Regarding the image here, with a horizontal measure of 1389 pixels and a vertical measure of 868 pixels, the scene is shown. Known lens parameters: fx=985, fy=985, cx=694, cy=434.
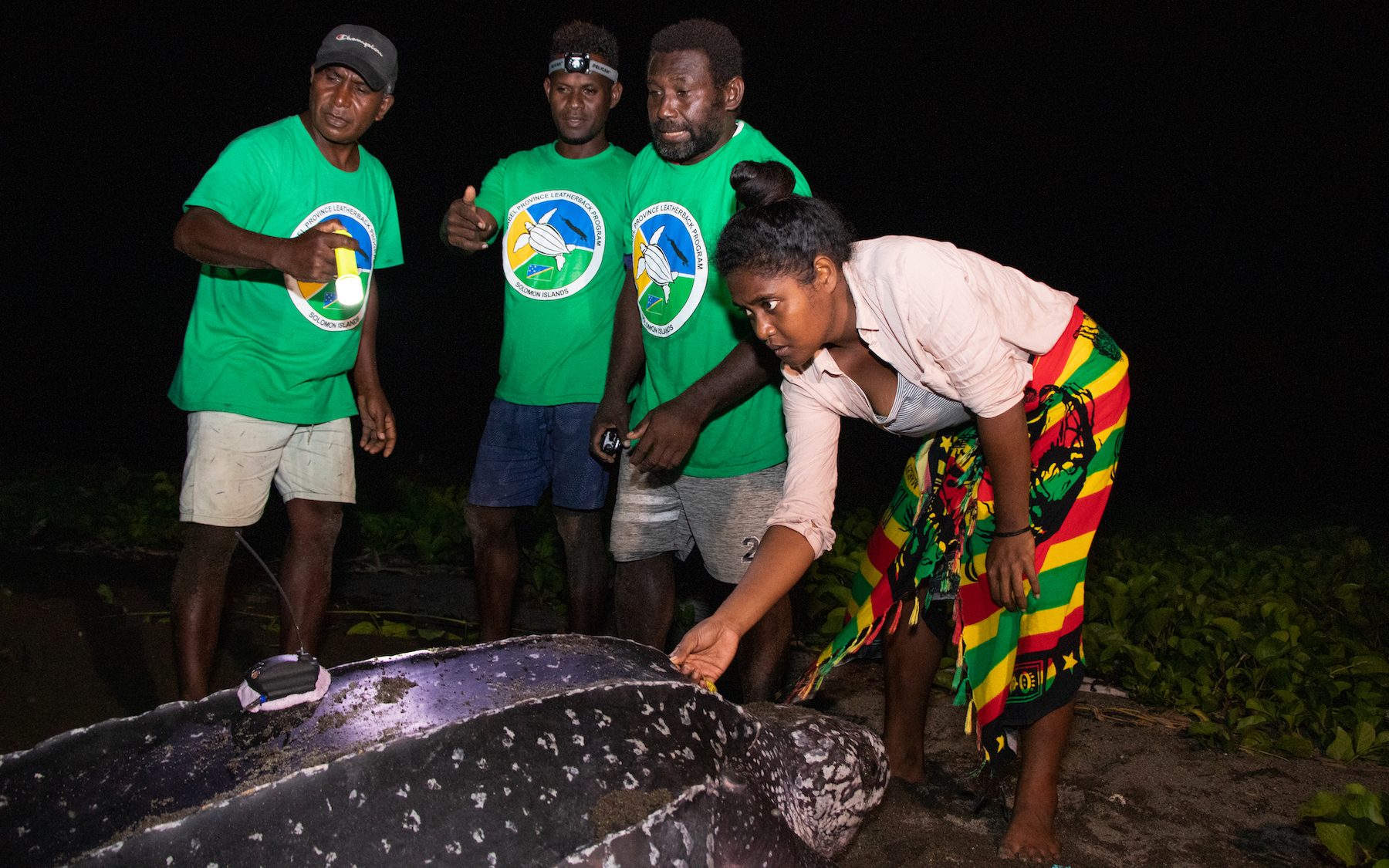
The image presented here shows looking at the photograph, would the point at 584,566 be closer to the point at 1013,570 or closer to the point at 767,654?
the point at 767,654

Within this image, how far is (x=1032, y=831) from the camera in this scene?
6.69ft

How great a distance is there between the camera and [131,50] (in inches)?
301

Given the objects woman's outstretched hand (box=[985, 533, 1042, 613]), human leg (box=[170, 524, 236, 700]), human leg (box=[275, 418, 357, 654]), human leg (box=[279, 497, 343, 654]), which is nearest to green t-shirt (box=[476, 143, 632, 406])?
human leg (box=[275, 418, 357, 654])

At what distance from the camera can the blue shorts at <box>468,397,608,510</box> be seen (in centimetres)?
276

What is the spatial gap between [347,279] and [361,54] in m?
0.64

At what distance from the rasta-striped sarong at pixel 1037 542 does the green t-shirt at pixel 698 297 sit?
43cm

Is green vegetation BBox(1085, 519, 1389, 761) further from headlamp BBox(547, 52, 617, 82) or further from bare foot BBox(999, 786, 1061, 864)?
headlamp BBox(547, 52, 617, 82)

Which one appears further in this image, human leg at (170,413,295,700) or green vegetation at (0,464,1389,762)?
green vegetation at (0,464,1389,762)

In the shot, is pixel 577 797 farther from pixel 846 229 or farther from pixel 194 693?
pixel 194 693

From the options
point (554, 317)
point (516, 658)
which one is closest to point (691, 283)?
point (554, 317)

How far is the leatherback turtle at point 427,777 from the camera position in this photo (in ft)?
3.82

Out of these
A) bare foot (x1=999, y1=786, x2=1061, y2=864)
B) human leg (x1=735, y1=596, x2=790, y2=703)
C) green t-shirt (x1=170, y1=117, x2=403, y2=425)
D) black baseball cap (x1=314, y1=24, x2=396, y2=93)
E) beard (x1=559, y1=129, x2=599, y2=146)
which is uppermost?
black baseball cap (x1=314, y1=24, x2=396, y2=93)

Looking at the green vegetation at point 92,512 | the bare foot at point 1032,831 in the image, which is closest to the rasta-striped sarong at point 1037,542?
the bare foot at point 1032,831

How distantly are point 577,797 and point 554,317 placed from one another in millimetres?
1628
